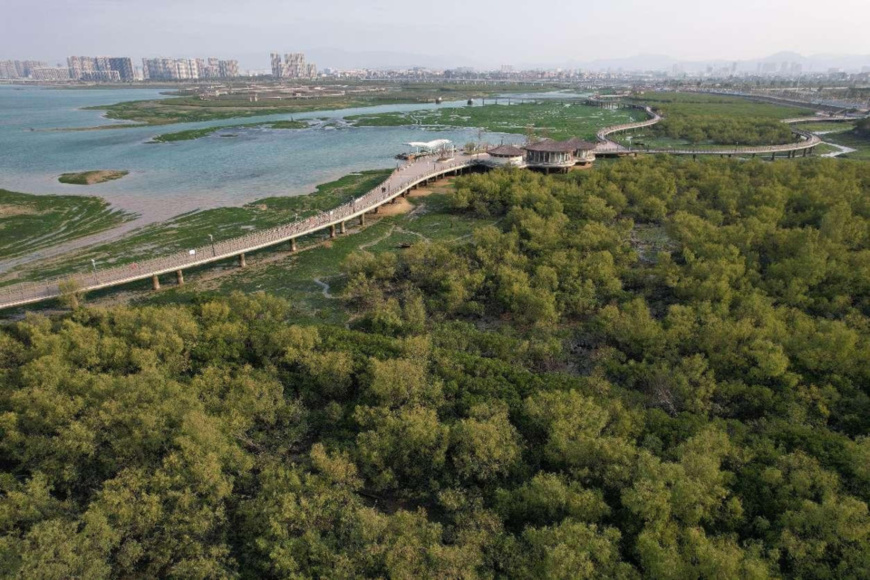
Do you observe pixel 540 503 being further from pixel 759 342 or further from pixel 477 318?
pixel 477 318

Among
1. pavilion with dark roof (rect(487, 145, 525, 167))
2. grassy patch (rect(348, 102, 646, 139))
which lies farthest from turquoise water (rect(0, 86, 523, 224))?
pavilion with dark roof (rect(487, 145, 525, 167))

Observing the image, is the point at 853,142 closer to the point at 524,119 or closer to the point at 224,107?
the point at 524,119

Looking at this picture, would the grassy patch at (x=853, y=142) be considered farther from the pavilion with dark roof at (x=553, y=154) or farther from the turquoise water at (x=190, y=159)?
the turquoise water at (x=190, y=159)

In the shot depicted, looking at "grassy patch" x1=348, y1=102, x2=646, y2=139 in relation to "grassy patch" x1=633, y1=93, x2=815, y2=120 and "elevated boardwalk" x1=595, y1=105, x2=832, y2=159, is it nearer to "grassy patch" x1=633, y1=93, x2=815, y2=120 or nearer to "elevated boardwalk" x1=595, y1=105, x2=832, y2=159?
"grassy patch" x1=633, y1=93, x2=815, y2=120

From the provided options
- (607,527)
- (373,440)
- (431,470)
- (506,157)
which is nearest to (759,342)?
(607,527)

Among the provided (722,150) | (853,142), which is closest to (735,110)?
(853,142)
